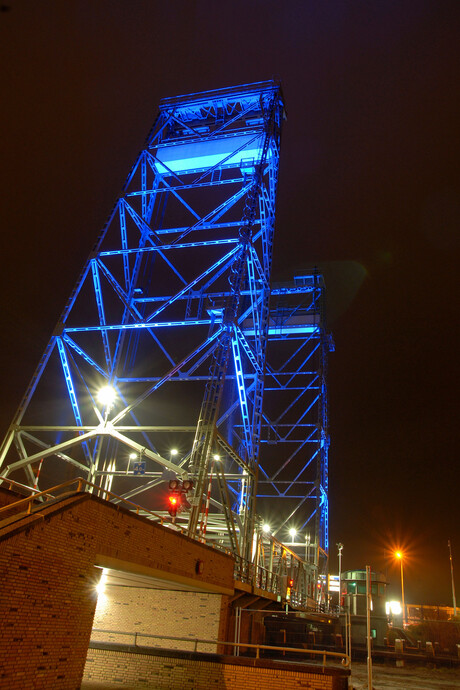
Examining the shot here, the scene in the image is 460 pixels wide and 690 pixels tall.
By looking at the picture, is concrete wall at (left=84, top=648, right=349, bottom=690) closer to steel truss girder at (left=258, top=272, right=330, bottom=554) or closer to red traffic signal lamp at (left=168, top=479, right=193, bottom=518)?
red traffic signal lamp at (left=168, top=479, right=193, bottom=518)

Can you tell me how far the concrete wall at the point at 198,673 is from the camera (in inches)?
420

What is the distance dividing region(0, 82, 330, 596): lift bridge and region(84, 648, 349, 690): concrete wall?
9.55 feet

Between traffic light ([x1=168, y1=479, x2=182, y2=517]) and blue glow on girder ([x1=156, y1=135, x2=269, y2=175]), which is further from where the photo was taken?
blue glow on girder ([x1=156, y1=135, x2=269, y2=175])

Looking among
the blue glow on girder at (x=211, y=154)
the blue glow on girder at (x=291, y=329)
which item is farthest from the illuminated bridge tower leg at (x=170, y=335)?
the blue glow on girder at (x=291, y=329)

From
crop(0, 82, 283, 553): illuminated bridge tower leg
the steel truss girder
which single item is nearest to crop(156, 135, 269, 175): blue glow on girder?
crop(0, 82, 283, 553): illuminated bridge tower leg

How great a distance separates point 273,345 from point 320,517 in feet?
38.9

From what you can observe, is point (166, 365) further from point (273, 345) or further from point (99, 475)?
point (273, 345)

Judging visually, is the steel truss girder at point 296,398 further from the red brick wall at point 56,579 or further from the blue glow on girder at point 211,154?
the red brick wall at point 56,579

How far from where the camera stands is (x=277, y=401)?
34.9 metres

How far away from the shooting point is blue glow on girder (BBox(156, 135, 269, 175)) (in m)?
22.2

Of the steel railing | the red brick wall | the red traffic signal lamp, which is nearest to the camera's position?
the red brick wall

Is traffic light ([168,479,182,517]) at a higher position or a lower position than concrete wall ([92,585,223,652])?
higher

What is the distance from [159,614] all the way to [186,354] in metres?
9.86

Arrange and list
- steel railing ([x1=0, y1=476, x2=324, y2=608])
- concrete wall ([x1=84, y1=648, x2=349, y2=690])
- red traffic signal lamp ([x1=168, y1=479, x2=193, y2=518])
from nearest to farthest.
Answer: steel railing ([x1=0, y1=476, x2=324, y2=608]), concrete wall ([x1=84, y1=648, x2=349, y2=690]), red traffic signal lamp ([x1=168, y1=479, x2=193, y2=518])
